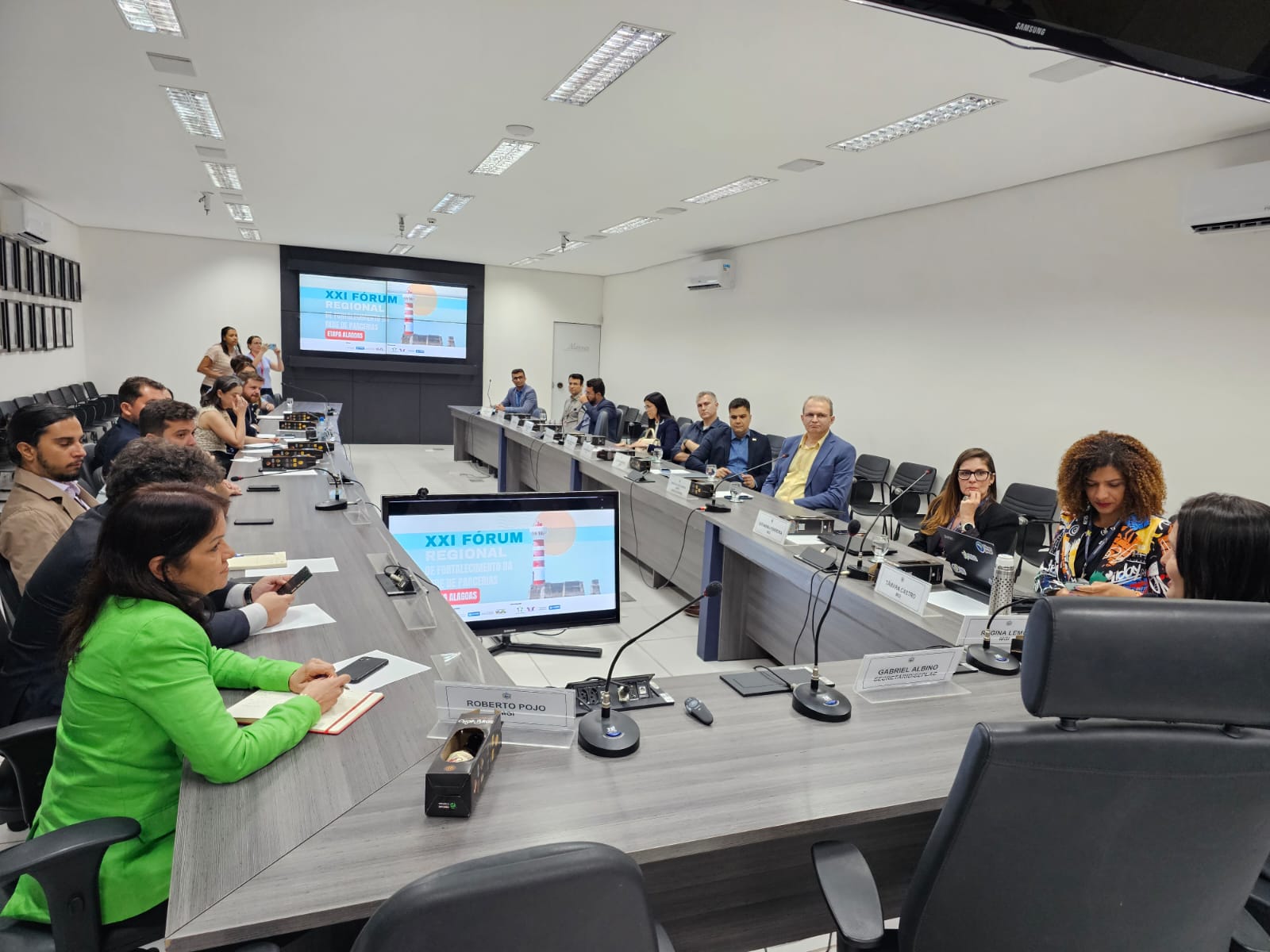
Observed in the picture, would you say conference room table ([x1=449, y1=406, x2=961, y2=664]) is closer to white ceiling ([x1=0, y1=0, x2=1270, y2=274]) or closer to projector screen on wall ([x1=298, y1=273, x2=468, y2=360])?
white ceiling ([x1=0, y1=0, x2=1270, y2=274])

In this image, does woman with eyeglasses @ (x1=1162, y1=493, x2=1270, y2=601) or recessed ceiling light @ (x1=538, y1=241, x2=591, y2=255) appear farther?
recessed ceiling light @ (x1=538, y1=241, x2=591, y2=255)

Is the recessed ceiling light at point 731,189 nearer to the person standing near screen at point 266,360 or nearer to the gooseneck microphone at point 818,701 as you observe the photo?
the gooseneck microphone at point 818,701

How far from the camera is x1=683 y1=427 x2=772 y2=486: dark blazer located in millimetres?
5578

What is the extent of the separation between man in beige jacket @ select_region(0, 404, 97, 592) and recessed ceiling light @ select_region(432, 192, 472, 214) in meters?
4.39

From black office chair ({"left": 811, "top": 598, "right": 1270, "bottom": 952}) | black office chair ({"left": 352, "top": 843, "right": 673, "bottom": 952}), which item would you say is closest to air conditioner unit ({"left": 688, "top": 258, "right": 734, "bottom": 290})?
black office chair ({"left": 811, "top": 598, "right": 1270, "bottom": 952})

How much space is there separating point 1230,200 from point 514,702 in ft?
14.3

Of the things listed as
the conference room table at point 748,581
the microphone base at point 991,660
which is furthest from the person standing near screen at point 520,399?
the microphone base at point 991,660

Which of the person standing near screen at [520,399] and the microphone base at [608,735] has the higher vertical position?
the person standing near screen at [520,399]

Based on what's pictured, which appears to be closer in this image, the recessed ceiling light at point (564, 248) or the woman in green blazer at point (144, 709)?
the woman in green blazer at point (144, 709)

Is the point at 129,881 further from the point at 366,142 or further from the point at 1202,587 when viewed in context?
the point at 366,142

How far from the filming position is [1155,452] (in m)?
4.23

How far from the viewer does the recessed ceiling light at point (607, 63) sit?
3000mm

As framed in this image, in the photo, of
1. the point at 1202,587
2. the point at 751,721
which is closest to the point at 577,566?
the point at 751,721

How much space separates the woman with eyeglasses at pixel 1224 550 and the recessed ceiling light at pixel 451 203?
5998mm
